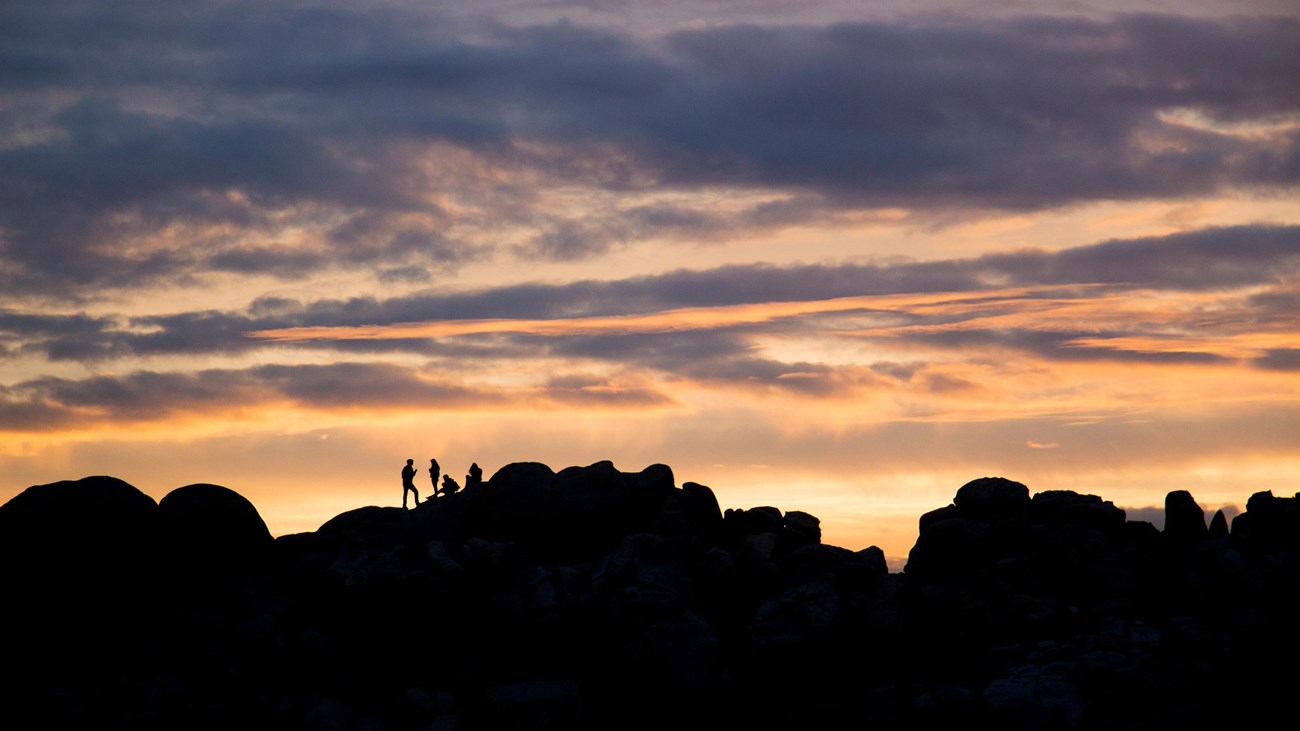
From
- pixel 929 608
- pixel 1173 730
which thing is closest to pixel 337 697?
pixel 929 608

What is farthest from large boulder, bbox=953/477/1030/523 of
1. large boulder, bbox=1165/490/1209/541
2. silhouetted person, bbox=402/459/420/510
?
silhouetted person, bbox=402/459/420/510

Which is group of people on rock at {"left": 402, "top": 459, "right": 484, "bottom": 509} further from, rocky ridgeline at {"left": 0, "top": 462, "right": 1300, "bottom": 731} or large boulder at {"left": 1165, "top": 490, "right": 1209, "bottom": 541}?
large boulder at {"left": 1165, "top": 490, "right": 1209, "bottom": 541}

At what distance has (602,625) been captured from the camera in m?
67.6

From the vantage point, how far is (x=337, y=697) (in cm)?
6606

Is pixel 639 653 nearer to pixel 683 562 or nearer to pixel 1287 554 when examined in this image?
pixel 683 562

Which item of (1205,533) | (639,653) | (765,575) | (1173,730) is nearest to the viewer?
(1173,730)

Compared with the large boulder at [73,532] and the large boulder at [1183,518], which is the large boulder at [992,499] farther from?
the large boulder at [73,532]

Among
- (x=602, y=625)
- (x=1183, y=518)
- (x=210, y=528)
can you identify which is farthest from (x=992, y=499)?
(x=210, y=528)

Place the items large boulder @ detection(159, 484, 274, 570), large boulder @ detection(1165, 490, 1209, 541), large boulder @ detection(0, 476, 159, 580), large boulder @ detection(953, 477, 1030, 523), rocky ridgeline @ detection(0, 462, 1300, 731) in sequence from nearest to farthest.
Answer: rocky ridgeline @ detection(0, 462, 1300, 731)
large boulder @ detection(0, 476, 159, 580)
large boulder @ detection(159, 484, 274, 570)
large boulder @ detection(1165, 490, 1209, 541)
large boulder @ detection(953, 477, 1030, 523)

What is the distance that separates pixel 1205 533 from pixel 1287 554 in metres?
7.07

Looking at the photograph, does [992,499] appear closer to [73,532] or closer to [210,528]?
[210,528]

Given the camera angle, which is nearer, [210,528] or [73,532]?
[73,532]

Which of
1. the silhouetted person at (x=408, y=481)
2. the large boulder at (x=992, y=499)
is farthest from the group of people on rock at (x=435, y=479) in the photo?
the large boulder at (x=992, y=499)

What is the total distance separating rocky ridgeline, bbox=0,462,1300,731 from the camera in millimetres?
62969
